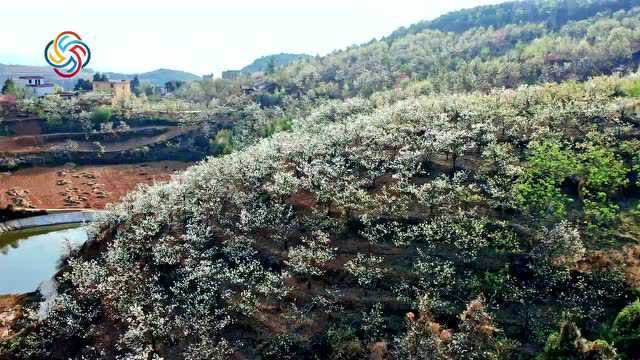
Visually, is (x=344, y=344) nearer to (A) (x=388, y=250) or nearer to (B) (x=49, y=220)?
(A) (x=388, y=250)

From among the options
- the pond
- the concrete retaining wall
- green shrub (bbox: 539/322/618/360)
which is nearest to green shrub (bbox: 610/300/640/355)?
green shrub (bbox: 539/322/618/360)

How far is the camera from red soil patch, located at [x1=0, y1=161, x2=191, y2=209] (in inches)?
4097

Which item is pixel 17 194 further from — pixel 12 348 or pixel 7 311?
pixel 12 348

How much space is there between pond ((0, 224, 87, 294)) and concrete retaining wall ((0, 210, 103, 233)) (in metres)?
1.42

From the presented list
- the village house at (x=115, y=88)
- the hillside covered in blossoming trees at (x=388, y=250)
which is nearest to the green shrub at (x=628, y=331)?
the hillside covered in blossoming trees at (x=388, y=250)

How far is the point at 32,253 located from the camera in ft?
257

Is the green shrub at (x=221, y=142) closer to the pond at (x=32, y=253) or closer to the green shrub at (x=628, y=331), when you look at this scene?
the pond at (x=32, y=253)

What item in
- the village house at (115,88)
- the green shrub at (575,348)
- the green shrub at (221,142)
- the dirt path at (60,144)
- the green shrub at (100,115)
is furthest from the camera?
the village house at (115,88)

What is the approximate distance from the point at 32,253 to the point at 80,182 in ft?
126

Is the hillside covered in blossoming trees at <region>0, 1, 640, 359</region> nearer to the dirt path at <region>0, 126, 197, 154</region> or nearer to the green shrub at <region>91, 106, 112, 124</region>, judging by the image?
the dirt path at <region>0, 126, 197, 154</region>

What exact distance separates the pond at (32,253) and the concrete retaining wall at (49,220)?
1423mm

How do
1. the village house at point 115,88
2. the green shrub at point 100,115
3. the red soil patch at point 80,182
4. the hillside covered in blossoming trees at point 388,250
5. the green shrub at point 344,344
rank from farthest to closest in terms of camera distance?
the village house at point 115,88, the green shrub at point 100,115, the red soil patch at point 80,182, the hillside covered in blossoming trees at point 388,250, the green shrub at point 344,344

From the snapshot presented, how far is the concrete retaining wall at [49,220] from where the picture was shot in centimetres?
8934

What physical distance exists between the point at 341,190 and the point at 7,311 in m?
41.2
